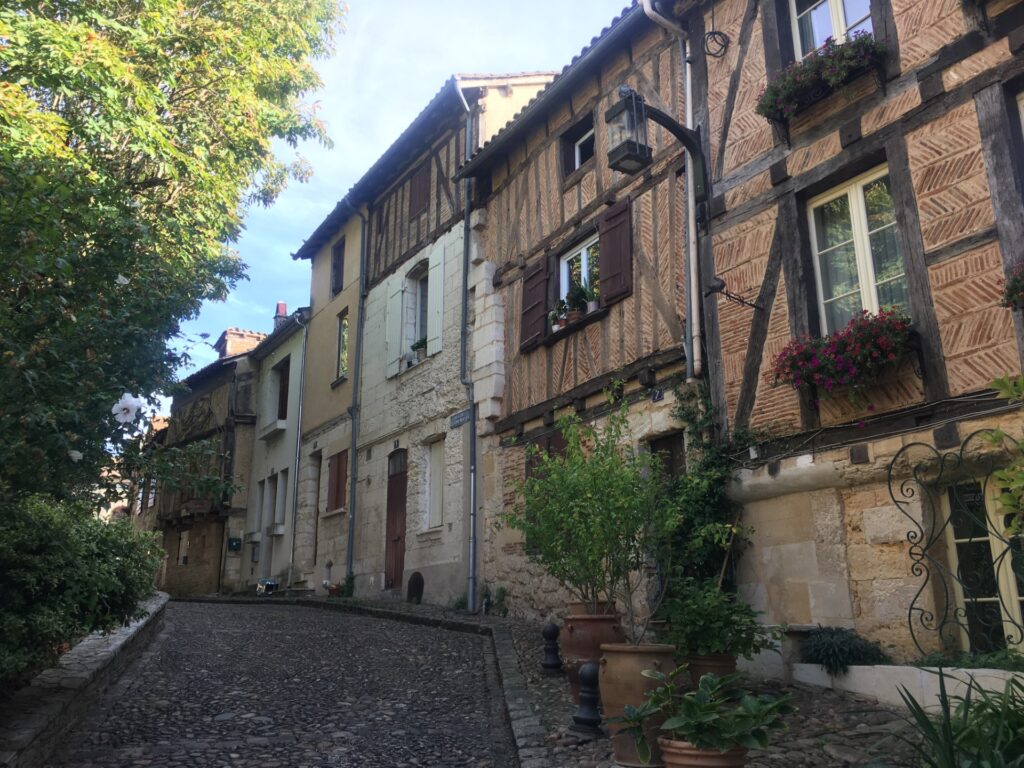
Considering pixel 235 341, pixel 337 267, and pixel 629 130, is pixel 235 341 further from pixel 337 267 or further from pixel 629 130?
pixel 629 130

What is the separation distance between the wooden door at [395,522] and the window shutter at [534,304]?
3.83 metres

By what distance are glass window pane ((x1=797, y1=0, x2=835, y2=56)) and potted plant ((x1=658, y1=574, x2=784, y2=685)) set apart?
4367 millimetres

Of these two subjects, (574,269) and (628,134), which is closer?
(628,134)

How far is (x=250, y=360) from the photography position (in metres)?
21.4

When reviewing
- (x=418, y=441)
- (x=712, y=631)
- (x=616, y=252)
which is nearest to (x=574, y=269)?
(x=616, y=252)

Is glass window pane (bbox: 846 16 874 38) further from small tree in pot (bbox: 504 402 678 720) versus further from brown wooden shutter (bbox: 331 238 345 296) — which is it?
brown wooden shutter (bbox: 331 238 345 296)

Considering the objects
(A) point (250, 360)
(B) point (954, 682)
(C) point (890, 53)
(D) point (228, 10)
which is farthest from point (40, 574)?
(A) point (250, 360)

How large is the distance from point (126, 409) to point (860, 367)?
448 centimetres

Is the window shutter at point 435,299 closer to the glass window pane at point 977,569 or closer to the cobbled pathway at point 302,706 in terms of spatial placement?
the cobbled pathway at point 302,706

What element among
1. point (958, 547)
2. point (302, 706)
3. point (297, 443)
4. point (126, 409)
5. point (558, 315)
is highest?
point (297, 443)

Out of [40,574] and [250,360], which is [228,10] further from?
[250,360]

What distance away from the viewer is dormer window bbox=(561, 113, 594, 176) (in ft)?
33.1

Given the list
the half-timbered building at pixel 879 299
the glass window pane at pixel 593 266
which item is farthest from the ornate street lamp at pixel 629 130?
the glass window pane at pixel 593 266

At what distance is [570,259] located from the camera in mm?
9977
